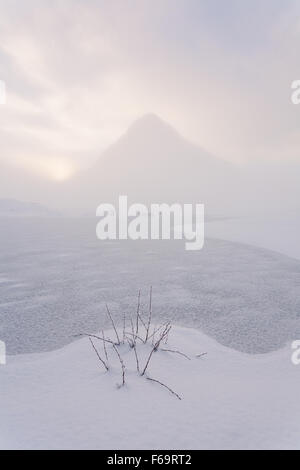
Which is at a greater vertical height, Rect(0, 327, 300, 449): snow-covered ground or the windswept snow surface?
the windswept snow surface

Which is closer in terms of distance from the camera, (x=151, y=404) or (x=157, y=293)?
(x=151, y=404)

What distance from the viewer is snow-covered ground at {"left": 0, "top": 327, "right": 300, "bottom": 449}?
2.61 metres

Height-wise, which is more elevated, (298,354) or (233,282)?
(233,282)

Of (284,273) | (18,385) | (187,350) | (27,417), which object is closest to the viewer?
(27,417)

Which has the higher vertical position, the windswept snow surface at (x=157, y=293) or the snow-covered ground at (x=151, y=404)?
the windswept snow surface at (x=157, y=293)

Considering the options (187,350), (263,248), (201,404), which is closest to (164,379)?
(201,404)

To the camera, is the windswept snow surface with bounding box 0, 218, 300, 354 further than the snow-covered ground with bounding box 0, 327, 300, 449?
Yes

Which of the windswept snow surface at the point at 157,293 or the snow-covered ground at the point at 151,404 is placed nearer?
the snow-covered ground at the point at 151,404

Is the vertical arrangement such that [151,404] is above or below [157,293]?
below

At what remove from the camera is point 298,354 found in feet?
13.8

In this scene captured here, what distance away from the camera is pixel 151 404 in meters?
2.90

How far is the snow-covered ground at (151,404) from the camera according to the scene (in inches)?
103
